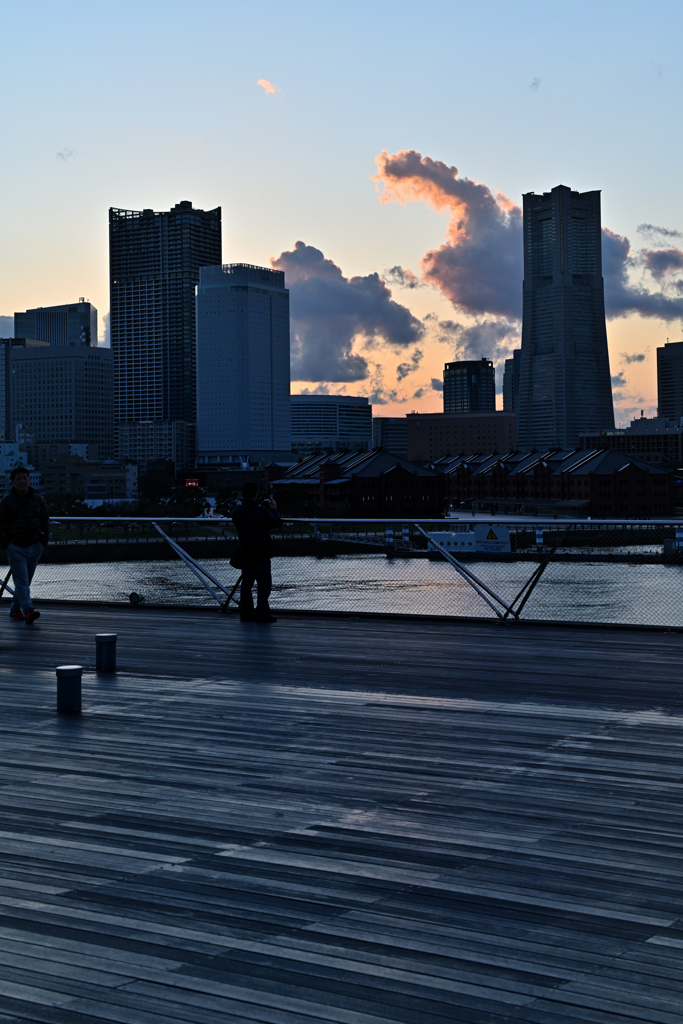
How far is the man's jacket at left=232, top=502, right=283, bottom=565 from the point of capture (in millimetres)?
13312

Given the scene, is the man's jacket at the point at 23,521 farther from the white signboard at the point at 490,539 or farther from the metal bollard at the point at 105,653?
the white signboard at the point at 490,539

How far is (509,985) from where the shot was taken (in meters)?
3.22

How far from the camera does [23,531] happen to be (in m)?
13.8

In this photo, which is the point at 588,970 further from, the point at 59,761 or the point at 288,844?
the point at 59,761

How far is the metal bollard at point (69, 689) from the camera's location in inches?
309

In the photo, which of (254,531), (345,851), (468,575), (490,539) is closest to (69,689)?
(345,851)

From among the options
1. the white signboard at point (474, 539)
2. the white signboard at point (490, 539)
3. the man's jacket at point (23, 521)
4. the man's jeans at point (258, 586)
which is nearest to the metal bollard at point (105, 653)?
the man's jeans at point (258, 586)

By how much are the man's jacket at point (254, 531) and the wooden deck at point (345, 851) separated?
4208mm

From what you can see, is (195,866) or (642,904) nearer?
(642,904)

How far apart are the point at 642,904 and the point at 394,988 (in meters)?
1.21

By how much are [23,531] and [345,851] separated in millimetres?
10315

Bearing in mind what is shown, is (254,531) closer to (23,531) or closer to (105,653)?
(23,531)

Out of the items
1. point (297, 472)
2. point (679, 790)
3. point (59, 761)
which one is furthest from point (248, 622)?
→ point (297, 472)

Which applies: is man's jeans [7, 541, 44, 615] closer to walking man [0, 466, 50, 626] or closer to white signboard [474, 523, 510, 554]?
walking man [0, 466, 50, 626]
